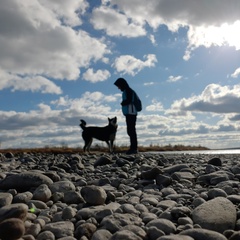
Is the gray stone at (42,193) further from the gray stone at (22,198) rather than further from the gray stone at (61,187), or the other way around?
the gray stone at (61,187)

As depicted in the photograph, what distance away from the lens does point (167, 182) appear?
438 centimetres

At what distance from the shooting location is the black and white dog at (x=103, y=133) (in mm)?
13125

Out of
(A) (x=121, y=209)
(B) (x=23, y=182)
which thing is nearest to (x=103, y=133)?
(B) (x=23, y=182)

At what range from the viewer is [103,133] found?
13.2m

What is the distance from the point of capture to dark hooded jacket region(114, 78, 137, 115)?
10.4 meters

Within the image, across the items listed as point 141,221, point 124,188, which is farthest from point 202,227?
point 124,188

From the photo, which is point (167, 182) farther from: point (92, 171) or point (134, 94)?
point (134, 94)

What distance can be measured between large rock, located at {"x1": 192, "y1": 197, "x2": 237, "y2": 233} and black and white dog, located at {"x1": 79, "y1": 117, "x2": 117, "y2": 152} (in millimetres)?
10173

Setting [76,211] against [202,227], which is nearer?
[202,227]

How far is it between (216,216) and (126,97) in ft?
25.9

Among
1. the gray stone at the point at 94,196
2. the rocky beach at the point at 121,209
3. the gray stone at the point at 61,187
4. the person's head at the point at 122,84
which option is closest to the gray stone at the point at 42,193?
the rocky beach at the point at 121,209

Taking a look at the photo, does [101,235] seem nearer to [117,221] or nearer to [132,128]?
[117,221]

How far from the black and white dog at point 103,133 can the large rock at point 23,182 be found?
9.03 m

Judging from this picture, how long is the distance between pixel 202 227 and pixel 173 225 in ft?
0.76
